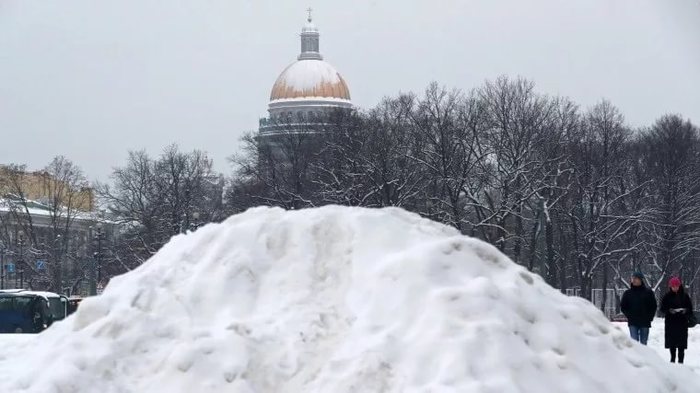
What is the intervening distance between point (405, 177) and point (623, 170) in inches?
454

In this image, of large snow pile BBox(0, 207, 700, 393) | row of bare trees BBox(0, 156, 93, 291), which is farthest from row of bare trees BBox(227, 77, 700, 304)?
large snow pile BBox(0, 207, 700, 393)

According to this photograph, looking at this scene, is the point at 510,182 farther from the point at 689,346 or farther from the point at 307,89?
the point at 307,89

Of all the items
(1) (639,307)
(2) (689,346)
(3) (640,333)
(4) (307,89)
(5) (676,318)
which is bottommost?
(2) (689,346)

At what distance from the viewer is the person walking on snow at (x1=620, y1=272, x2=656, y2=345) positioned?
18.0 metres

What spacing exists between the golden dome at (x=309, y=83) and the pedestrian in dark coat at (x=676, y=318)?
109 metres

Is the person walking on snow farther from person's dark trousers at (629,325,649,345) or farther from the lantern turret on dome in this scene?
the lantern turret on dome

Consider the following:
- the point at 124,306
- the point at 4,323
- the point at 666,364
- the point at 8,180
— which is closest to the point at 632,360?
the point at 666,364

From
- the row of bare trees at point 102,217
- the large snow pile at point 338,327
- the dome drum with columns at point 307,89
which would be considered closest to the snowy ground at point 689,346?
the large snow pile at point 338,327

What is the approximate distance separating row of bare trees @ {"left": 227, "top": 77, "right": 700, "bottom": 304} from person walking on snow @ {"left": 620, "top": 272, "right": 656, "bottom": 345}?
30.8 metres

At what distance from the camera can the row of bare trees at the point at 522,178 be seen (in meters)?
53.2

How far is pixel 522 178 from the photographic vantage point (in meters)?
53.1

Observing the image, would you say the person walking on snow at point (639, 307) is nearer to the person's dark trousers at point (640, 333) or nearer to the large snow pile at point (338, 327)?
the person's dark trousers at point (640, 333)

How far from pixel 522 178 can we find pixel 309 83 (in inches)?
3007

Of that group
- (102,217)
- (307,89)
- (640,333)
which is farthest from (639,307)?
(307,89)
